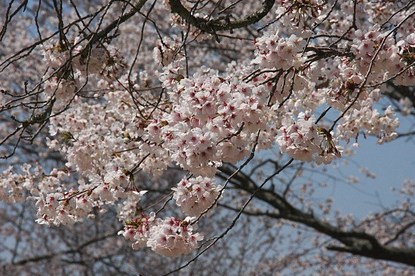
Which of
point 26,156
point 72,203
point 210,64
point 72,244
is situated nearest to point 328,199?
point 210,64

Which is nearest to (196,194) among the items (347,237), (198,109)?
(198,109)

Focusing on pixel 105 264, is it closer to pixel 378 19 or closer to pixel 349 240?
pixel 349 240

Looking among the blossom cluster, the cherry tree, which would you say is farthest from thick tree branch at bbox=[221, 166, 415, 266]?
the blossom cluster

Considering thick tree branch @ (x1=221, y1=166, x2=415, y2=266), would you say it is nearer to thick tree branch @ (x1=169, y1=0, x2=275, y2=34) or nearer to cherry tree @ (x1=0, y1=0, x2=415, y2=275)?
cherry tree @ (x1=0, y1=0, x2=415, y2=275)

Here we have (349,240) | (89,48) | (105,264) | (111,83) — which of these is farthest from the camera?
(105,264)

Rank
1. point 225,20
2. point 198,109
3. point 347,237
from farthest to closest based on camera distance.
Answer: point 347,237, point 225,20, point 198,109

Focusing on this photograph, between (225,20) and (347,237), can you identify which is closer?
(225,20)

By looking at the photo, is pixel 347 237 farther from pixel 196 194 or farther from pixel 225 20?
pixel 196 194

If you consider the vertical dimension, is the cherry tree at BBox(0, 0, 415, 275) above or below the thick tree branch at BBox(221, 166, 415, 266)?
below

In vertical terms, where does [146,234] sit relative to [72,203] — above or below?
below

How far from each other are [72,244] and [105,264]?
0.70 meters

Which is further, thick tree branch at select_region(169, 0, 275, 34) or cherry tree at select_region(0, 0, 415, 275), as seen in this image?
thick tree branch at select_region(169, 0, 275, 34)

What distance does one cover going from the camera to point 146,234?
3.09 m

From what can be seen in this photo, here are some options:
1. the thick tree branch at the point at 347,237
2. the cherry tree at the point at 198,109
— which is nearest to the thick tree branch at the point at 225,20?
the cherry tree at the point at 198,109
